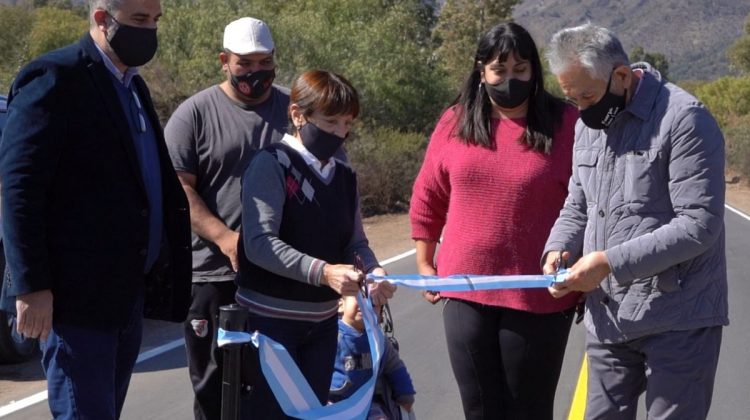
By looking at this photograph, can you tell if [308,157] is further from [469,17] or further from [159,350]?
[469,17]

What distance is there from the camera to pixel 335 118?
4.10m

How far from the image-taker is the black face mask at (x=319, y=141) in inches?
161

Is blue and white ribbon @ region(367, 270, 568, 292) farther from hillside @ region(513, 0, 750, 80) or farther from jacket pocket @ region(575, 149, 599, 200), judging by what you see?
hillside @ region(513, 0, 750, 80)

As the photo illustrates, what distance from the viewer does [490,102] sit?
14.7ft

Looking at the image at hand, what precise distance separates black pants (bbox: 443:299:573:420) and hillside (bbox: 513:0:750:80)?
139629mm

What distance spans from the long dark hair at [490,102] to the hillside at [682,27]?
139 m

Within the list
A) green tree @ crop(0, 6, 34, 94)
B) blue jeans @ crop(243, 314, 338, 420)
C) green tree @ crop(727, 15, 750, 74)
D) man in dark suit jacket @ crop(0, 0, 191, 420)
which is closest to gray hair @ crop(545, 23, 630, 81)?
blue jeans @ crop(243, 314, 338, 420)

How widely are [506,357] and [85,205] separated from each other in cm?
184

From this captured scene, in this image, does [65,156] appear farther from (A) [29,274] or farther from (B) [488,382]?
(B) [488,382]

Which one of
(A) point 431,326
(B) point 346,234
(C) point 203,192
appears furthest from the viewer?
(A) point 431,326

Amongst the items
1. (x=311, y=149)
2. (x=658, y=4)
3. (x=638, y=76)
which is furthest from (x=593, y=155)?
(x=658, y=4)

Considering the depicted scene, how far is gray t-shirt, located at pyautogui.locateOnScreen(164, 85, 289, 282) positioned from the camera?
15.4 feet

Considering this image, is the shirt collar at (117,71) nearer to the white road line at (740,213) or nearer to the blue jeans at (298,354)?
the blue jeans at (298,354)

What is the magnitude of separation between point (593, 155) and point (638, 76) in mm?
335
